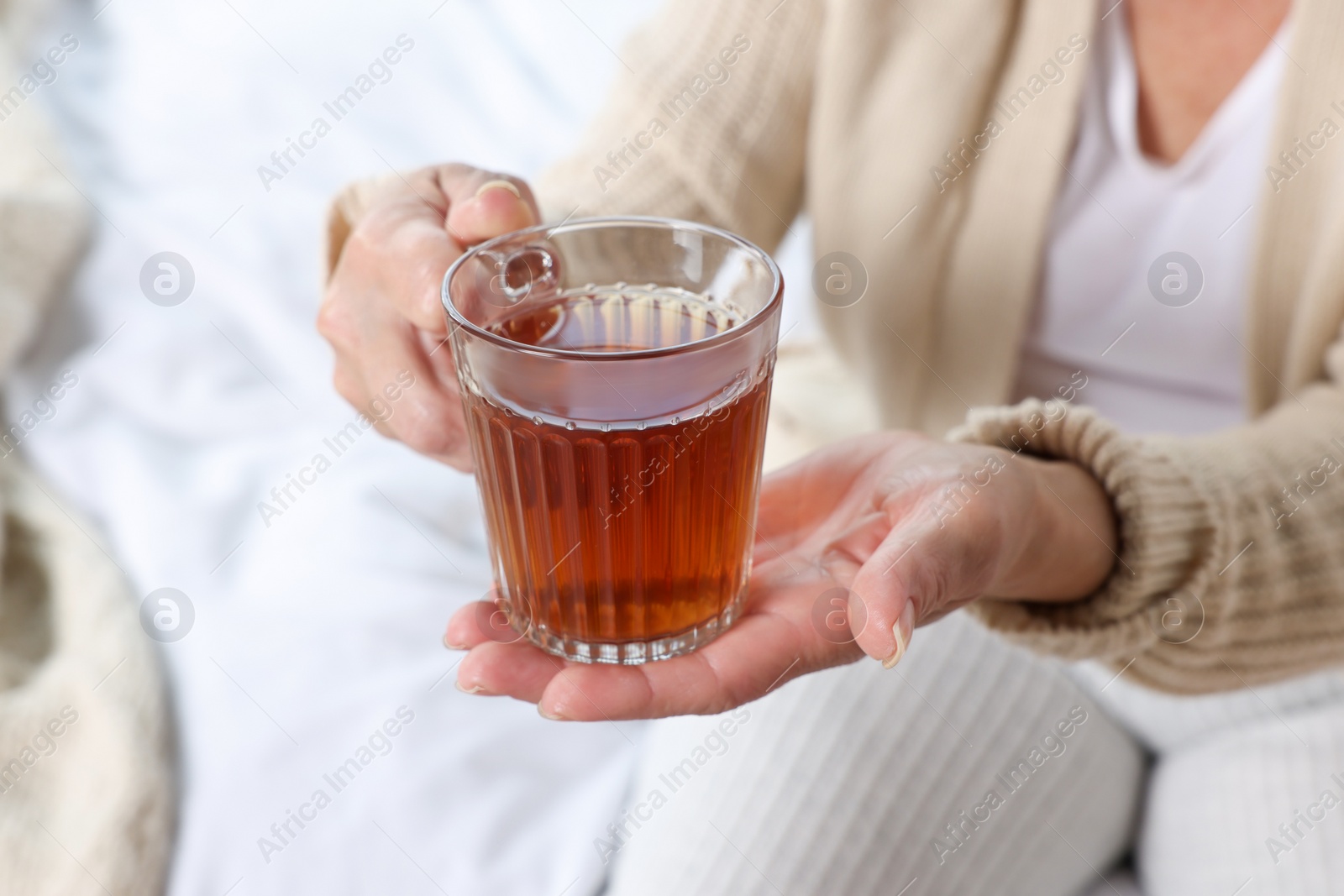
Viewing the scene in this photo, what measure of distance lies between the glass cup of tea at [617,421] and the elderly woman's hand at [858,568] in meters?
0.04

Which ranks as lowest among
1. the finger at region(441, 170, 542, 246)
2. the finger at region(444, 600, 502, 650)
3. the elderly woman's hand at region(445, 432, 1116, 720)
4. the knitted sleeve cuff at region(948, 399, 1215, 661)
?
the knitted sleeve cuff at region(948, 399, 1215, 661)

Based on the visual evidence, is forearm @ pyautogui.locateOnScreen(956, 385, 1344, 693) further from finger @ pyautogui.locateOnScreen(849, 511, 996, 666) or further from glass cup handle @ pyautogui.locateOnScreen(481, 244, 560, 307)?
glass cup handle @ pyautogui.locateOnScreen(481, 244, 560, 307)

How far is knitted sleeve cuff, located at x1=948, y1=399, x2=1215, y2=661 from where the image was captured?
2.61 feet

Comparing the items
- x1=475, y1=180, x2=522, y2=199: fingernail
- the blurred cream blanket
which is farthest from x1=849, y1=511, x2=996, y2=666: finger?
the blurred cream blanket

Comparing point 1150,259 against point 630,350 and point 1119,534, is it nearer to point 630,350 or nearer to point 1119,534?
point 1119,534

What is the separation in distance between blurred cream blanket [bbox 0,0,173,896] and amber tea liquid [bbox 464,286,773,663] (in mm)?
482

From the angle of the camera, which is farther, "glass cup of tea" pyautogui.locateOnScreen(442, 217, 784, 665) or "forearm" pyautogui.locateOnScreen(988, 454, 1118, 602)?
"forearm" pyautogui.locateOnScreen(988, 454, 1118, 602)

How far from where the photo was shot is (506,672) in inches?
24.5

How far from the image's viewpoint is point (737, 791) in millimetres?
895

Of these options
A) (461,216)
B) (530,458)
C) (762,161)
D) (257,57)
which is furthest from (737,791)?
(257,57)

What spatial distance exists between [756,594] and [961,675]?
13.0 inches

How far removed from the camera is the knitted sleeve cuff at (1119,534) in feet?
2.61

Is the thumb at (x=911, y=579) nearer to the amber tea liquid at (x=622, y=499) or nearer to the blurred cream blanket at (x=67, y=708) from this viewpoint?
the amber tea liquid at (x=622, y=499)

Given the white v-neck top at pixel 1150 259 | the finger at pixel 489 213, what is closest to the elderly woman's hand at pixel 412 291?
the finger at pixel 489 213
